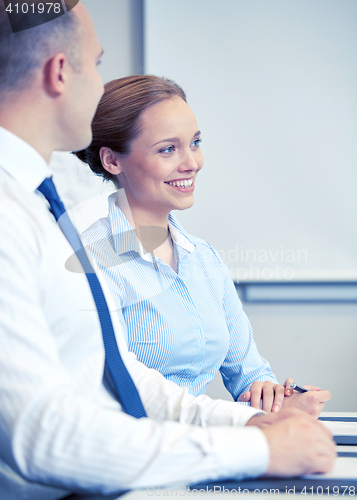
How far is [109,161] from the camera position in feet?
4.14

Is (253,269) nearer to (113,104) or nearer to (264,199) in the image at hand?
(264,199)

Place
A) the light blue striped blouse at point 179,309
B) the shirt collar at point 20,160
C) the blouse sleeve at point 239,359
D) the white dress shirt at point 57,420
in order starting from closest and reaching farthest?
the white dress shirt at point 57,420 → the shirt collar at point 20,160 → the light blue striped blouse at point 179,309 → the blouse sleeve at point 239,359

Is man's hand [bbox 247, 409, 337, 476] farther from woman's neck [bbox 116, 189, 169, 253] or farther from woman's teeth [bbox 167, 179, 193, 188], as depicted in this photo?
woman's teeth [bbox 167, 179, 193, 188]

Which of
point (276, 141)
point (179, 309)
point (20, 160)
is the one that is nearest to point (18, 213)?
point (20, 160)

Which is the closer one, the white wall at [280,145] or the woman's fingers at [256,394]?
the woman's fingers at [256,394]

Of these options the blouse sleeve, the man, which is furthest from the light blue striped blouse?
the man

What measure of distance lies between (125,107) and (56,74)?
2.15 ft

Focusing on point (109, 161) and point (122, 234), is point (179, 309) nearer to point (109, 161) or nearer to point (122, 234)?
point (122, 234)

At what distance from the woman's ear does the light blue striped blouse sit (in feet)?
0.25

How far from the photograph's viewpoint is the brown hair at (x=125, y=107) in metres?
1.19

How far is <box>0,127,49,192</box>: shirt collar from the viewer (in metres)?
0.54

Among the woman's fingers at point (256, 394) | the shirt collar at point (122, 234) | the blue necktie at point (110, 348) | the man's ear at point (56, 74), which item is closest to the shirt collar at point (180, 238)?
the shirt collar at point (122, 234)

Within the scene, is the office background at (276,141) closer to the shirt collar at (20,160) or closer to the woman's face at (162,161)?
the woman's face at (162,161)

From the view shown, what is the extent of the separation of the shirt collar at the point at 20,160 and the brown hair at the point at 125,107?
668 millimetres
